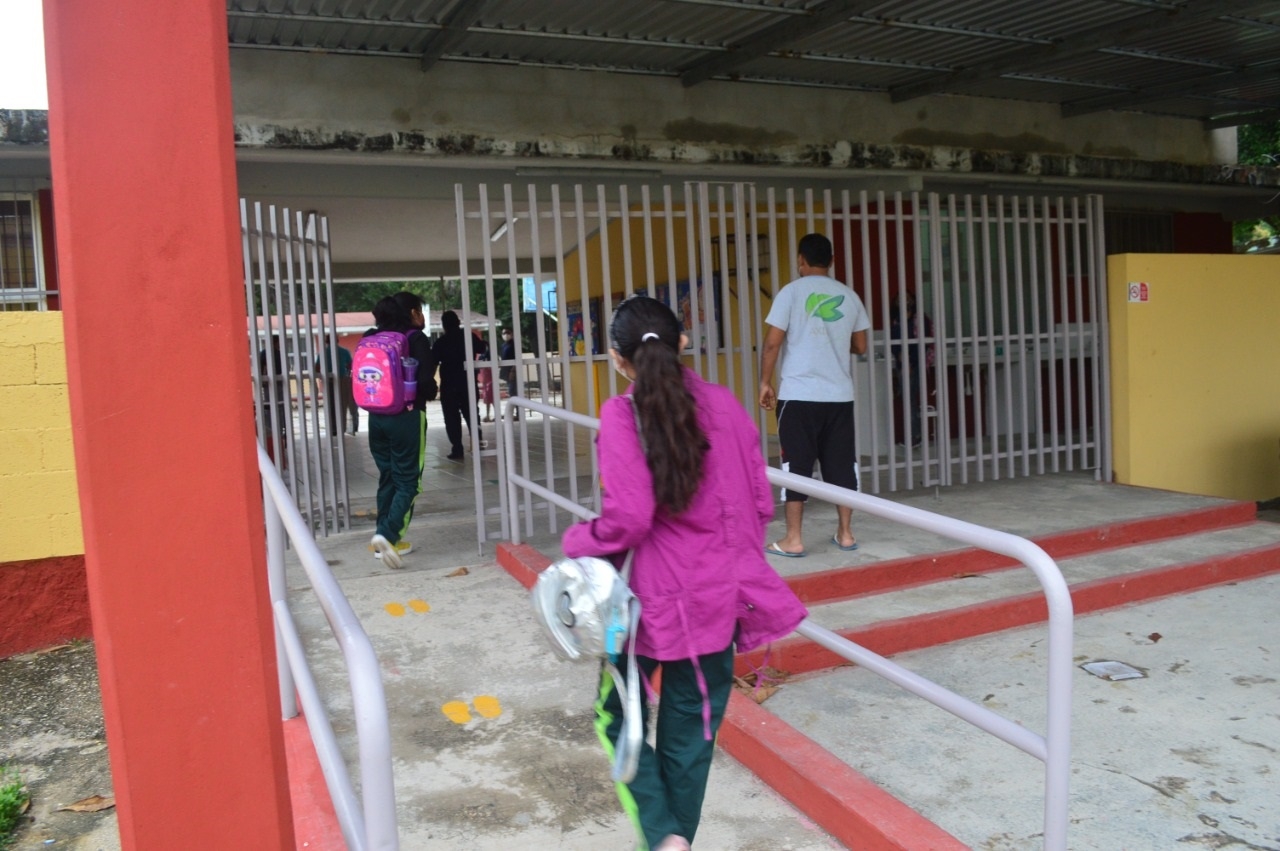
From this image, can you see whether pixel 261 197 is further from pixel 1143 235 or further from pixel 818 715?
pixel 1143 235

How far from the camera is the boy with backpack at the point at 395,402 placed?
585cm

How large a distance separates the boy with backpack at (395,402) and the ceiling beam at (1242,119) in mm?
9014

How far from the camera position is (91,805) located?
12.3 ft

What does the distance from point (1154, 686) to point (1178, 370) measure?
15.9 ft

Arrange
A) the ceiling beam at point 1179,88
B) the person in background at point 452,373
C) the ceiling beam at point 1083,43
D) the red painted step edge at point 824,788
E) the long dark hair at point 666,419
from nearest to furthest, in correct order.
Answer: the long dark hair at point 666,419 < the red painted step edge at point 824,788 < the ceiling beam at point 1083,43 < the ceiling beam at point 1179,88 < the person in background at point 452,373

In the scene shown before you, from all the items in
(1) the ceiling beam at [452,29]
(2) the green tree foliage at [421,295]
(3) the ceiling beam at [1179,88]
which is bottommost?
(1) the ceiling beam at [452,29]

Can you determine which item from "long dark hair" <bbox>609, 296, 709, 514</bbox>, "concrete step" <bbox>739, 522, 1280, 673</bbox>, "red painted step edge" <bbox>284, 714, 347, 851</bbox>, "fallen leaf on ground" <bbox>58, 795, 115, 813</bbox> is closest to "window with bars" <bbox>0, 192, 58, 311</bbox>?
"fallen leaf on ground" <bbox>58, 795, 115, 813</bbox>

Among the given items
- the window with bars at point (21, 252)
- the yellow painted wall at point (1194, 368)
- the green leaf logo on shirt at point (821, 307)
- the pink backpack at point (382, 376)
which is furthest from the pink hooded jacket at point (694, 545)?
the window with bars at point (21, 252)

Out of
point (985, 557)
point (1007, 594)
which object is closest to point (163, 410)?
point (1007, 594)

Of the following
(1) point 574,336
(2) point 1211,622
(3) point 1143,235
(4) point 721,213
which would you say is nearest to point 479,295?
(1) point 574,336

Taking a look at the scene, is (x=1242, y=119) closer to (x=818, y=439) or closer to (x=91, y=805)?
(x=818, y=439)

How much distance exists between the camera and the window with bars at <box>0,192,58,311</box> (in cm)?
772

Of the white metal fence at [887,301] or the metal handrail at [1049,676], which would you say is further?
the white metal fence at [887,301]

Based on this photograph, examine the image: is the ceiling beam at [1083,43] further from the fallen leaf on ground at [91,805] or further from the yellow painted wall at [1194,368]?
the fallen leaf on ground at [91,805]
